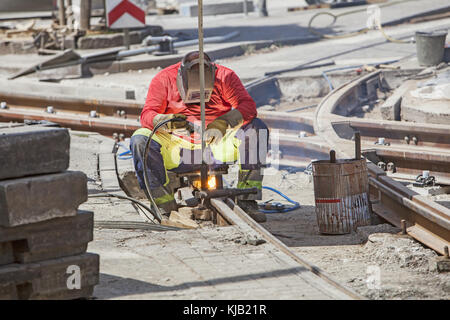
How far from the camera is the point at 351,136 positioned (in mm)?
11344

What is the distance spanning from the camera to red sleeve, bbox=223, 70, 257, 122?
8.40m

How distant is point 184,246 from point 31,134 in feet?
5.90

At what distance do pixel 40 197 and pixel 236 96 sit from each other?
3880mm

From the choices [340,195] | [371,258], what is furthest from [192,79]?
[371,258]

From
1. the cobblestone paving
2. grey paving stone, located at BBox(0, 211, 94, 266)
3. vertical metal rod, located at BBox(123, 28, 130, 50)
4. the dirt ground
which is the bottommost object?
the dirt ground

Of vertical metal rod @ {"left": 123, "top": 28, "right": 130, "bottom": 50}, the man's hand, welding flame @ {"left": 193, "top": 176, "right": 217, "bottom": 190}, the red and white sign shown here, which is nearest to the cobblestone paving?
welding flame @ {"left": 193, "top": 176, "right": 217, "bottom": 190}

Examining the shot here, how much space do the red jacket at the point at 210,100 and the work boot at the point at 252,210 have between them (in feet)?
2.64

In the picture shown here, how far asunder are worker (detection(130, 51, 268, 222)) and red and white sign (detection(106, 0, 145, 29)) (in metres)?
9.79

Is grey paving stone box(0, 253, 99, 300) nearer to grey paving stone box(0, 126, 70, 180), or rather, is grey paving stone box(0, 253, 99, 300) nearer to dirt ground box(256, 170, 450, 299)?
grey paving stone box(0, 126, 70, 180)

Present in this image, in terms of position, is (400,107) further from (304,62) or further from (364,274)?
(364,274)

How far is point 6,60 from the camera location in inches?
779

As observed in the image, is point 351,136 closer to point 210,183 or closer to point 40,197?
point 210,183

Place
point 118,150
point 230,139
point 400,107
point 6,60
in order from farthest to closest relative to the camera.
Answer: point 6,60 < point 400,107 < point 118,150 < point 230,139

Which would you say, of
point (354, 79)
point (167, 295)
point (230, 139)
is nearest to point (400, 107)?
point (354, 79)
